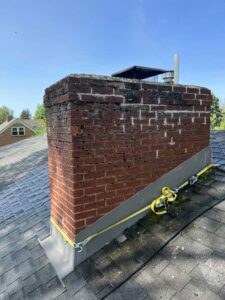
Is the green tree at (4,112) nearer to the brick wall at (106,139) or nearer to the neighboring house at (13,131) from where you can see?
the neighboring house at (13,131)

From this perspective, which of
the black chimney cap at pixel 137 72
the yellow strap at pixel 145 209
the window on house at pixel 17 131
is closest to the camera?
the yellow strap at pixel 145 209

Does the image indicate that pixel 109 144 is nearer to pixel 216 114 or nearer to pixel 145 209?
pixel 145 209

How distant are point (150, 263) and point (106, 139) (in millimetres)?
1159

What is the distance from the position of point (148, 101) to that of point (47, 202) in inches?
98.5

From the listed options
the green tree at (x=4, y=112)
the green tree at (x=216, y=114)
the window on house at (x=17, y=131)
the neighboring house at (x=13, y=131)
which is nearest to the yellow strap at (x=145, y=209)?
the neighboring house at (x=13, y=131)

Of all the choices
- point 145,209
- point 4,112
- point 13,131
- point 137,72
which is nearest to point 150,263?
point 145,209

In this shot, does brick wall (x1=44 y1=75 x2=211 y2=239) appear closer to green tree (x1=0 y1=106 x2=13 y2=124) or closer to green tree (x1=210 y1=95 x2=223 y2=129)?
green tree (x1=210 y1=95 x2=223 y2=129)

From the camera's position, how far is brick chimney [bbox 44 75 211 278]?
2.22m

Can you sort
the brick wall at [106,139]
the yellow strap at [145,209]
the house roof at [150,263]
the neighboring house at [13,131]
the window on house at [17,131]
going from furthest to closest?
the window on house at [17,131] < the neighboring house at [13,131] < the yellow strap at [145,209] < the brick wall at [106,139] < the house roof at [150,263]

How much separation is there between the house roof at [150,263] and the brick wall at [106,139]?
403 millimetres

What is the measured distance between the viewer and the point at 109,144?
92.7 inches

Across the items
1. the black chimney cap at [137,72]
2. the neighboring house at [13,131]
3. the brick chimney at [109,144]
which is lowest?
the neighboring house at [13,131]

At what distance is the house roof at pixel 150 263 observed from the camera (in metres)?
1.83

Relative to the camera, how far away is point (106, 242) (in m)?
2.44
